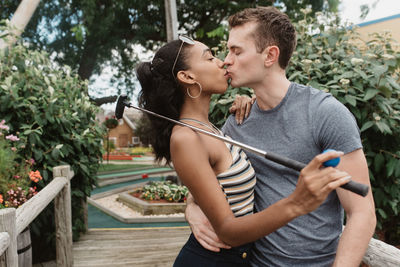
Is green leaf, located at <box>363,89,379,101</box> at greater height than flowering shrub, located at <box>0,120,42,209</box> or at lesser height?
greater

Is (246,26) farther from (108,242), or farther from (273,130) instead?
(108,242)

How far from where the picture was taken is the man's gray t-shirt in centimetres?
136

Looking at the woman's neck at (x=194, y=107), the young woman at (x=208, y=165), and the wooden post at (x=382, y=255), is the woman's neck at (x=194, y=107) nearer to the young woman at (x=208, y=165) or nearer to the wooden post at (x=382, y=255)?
the young woman at (x=208, y=165)

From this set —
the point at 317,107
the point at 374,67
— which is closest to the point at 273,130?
the point at 317,107

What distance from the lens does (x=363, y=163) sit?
130cm

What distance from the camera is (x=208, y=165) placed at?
1.30m

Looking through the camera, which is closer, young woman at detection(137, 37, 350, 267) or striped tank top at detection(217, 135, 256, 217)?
young woman at detection(137, 37, 350, 267)

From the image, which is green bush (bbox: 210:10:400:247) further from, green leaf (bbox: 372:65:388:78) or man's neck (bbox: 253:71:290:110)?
man's neck (bbox: 253:71:290:110)

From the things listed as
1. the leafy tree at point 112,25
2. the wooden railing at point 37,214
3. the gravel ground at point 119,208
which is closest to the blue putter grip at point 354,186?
the wooden railing at point 37,214

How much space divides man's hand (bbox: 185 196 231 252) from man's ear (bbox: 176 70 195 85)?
0.64 m

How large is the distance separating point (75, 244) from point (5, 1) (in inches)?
364

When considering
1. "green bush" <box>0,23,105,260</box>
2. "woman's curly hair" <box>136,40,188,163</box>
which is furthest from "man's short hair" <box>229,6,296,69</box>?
"green bush" <box>0,23,105,260</box>

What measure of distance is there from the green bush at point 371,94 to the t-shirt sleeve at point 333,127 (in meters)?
1.18

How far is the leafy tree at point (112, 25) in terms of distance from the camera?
10.8 metres
